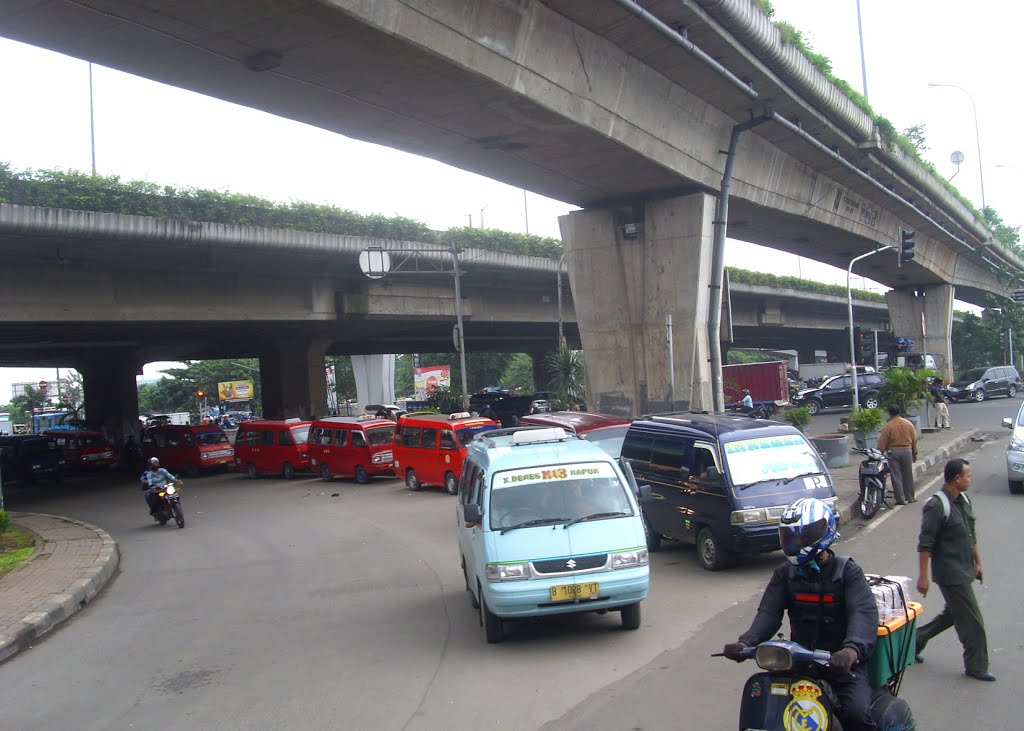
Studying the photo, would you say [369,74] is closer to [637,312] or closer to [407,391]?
[637,312]

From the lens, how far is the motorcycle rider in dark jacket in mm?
3969

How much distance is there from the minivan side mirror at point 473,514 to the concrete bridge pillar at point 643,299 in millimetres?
12489

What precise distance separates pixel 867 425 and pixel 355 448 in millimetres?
14307

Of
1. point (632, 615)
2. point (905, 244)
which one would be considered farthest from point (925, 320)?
point (632, 615)

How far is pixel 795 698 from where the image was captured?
3.88 metres

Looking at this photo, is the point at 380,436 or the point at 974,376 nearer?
the point at 380,436

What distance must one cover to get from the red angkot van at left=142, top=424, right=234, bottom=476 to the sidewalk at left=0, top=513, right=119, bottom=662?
1420cm

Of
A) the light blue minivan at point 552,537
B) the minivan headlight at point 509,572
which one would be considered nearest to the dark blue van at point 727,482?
the light blue minivan at point 552,537

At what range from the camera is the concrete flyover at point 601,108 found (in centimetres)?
1060

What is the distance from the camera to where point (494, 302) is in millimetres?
37500

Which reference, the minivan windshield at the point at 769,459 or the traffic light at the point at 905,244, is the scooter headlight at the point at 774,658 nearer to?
the minivan windshield at the point at 769,459

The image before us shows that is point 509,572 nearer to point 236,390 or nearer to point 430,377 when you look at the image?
point 430,377

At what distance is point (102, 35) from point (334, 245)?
16631mm

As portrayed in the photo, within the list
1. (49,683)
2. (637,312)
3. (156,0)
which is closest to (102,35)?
(156,0)
